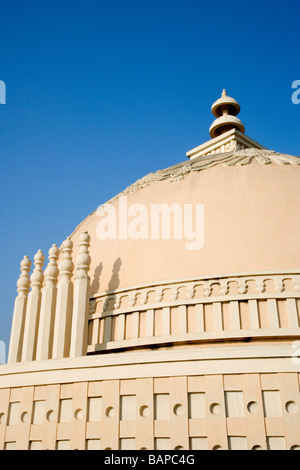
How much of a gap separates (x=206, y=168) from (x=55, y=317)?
4.06 metres

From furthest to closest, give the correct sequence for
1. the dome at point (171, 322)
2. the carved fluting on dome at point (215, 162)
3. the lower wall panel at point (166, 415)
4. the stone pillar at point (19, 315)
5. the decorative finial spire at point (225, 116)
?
the decorative finial spire at point (225, 116), the carved fluting on dome at point (215, 162), the stone pillar at point (19, 315), the dome at point (171, 322), the lower wall panel at point (166, 415)

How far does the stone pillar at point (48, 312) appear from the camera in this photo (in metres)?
6.20

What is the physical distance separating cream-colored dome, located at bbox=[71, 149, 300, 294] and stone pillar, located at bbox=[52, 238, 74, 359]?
1.03 m

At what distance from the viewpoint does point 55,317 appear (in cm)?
630

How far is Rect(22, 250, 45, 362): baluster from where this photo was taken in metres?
6.45

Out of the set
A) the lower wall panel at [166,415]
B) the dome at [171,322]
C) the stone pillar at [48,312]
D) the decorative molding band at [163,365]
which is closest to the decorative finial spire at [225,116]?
the dome at [171,322]

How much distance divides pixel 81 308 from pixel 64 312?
0.23m

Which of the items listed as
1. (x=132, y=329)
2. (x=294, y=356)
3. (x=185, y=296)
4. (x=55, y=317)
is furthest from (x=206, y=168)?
(x=294, y=356)

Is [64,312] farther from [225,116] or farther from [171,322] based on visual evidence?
[225,116]

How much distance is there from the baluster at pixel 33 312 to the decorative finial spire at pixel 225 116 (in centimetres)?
782

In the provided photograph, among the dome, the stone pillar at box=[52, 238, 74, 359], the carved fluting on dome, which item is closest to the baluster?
the dome

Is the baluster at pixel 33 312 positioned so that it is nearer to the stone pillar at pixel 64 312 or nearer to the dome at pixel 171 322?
the dome at pixel 171 322

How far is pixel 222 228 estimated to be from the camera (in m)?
7.08

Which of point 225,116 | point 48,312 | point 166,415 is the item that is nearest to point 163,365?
point 166,415
